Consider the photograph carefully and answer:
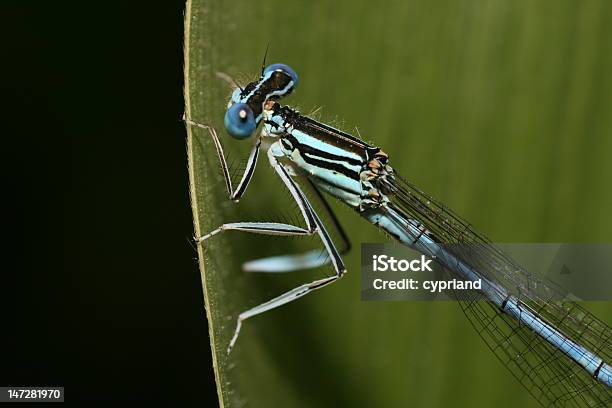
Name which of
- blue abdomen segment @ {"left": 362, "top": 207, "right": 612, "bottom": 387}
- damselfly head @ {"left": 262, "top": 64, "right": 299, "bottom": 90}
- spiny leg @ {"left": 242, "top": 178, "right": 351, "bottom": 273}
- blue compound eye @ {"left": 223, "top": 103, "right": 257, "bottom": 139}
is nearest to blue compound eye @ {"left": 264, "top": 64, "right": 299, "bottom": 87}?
damselfly head @ {"left": 262, "top": 64, "right": 299, "bottom": 90}

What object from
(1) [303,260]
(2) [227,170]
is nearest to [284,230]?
(1) [303,260]

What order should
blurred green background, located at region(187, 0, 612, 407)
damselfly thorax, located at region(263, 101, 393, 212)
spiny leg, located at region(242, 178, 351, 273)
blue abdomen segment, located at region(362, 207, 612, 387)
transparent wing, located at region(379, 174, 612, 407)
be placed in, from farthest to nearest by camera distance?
blue abdomen segment, located at region(362, 207, 612, 387)
damselfly thorax, located at region(263, 101, 393, 212)
transparent wing, located at region(379, 174, 612, 407)
spiny leg, located at region(242, 178, 351, 273)
blurred green background, located at region(187, 0, 612, 407)

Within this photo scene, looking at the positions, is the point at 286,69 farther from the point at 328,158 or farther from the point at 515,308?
the point at 515,308

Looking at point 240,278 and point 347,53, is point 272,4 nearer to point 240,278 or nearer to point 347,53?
point 347,53

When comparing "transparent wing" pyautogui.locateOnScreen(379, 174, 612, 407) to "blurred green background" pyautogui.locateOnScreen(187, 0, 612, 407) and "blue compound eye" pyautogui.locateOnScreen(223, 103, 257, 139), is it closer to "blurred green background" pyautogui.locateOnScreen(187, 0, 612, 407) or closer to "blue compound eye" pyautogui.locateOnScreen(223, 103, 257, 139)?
"blurred green background" pyautogui.locateOnScreen(187, 0, 612, 407)

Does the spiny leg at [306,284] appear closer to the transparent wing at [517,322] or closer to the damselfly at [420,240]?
the damselfly at [420,240]

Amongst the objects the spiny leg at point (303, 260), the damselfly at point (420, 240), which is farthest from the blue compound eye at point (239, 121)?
the spiny leg at point (303, 260)

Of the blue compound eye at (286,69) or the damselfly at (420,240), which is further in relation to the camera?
the damselfly at (420,240)
